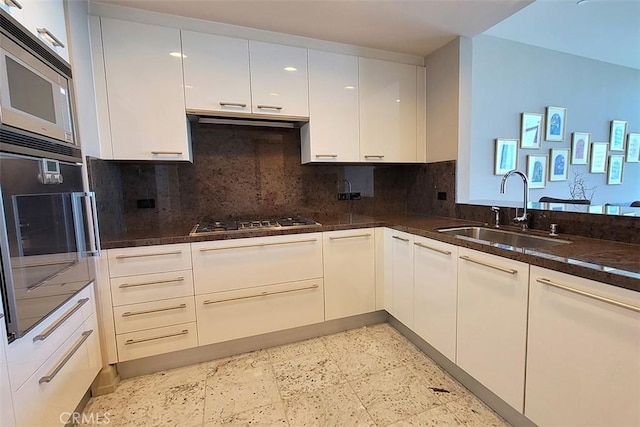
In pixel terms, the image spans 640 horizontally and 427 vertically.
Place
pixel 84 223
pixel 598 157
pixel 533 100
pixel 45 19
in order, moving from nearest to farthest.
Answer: pixel 45 19
pixel 84 223
pixel 533 100
pixel 598 157

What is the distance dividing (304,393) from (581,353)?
4.28 feet

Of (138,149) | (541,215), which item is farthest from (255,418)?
(541,215)

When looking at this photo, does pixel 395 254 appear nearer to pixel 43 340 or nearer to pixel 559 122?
pixel 43 340

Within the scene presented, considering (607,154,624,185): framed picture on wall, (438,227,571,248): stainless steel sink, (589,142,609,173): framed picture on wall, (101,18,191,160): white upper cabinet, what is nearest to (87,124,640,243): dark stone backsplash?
(438,227,571,248): stainless steel sink

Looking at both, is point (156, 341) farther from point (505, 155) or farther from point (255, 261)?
point (505, 155)

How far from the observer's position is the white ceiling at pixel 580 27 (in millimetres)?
2457

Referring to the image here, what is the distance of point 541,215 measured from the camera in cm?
174

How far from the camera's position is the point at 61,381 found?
1.26 metres

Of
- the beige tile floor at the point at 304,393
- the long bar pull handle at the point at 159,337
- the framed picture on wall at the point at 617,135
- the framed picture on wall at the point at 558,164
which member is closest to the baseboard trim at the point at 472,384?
the beige tile floor at the point at 304,393

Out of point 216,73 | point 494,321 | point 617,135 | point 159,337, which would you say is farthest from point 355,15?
point 617,135

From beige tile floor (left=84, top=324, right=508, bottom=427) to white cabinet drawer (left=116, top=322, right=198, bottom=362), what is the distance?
0.56 feet

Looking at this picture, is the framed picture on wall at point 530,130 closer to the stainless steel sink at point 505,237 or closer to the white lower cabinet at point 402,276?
the stainless steel sink at point 505,237

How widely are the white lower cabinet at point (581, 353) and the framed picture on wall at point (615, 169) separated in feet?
13.8

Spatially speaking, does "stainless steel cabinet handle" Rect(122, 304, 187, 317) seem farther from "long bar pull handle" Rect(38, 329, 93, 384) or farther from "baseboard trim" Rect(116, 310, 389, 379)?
"baseboard trim" Rect(116, 310, 389, 379)
